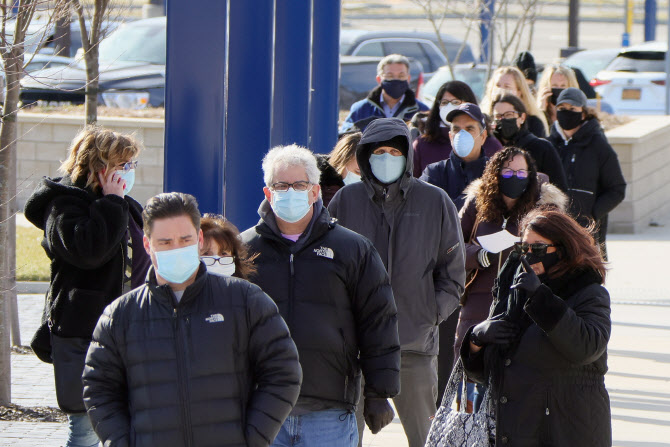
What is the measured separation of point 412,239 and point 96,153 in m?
1.52

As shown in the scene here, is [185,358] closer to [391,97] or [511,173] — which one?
[511,173]

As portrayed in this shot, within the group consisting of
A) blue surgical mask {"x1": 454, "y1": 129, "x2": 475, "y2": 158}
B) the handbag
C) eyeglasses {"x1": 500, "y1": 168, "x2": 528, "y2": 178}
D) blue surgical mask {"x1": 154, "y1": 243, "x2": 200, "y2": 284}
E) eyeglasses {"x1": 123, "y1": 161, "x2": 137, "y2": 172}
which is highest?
blue surgical mask {"x1": 454, "y1": 129, "x2": 475, "y2": 158}

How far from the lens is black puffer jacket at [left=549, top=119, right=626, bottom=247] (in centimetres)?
870

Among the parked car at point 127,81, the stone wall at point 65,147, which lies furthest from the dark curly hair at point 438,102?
the parked car at point 127,81

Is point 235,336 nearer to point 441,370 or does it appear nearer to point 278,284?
point 278,284

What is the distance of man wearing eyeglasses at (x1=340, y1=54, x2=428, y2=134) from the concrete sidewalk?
101 inches

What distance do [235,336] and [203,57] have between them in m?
2.24

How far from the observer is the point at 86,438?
209 inches

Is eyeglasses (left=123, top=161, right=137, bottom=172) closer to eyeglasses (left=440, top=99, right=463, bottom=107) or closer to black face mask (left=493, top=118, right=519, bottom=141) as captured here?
eyeglasses (left=440, top=99, right=463, bottom=107)

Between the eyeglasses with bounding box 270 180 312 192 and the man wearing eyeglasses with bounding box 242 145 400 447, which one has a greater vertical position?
the eyeglasses with bounding box 270 180 312 192

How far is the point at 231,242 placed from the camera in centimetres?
468

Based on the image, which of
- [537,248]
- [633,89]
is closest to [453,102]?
[537,248]

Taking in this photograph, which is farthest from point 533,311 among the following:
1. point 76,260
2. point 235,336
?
point 76,260

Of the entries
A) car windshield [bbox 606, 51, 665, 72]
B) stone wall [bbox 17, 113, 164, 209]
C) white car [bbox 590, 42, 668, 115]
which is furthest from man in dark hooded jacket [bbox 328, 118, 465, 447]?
car windshield [bbox 606, 51, 665, 72]
